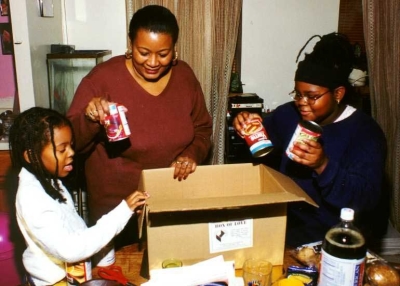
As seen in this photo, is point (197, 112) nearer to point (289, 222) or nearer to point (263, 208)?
point (289, 222)

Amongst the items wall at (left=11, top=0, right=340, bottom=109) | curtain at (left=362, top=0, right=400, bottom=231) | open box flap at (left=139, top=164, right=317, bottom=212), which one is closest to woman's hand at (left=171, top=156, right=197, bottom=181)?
open box flap at (left=139, top=164, right=317, bottom=212)

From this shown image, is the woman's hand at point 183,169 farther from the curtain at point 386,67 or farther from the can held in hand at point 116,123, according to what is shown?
the curtain at point 386,67

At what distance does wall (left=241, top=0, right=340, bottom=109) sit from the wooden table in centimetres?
251

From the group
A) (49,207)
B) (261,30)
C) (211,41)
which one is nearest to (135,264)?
(49,207)

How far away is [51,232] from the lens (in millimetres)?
1231

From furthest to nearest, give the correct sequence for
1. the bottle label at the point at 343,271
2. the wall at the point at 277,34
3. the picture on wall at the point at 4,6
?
the wall at the point at 277,34 < the picture on wall at the point at 4,6 < the bottle label at the point at 343,271

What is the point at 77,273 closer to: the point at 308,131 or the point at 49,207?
the point at 49,207

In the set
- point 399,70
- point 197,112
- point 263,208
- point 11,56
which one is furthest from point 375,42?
point 11,56

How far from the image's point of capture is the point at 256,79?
373cm

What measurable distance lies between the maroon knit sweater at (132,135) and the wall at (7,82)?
5.75 feet

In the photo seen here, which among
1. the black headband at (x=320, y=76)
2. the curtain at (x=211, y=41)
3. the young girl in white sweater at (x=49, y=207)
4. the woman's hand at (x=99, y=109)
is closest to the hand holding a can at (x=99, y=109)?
the woman's hand at (x=99, y=109)

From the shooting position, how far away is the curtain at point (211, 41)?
332 cm

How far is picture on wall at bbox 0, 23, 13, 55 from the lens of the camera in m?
3.16

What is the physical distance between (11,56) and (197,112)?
2025 millimetres
